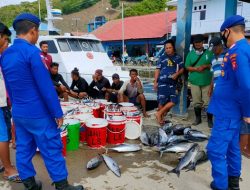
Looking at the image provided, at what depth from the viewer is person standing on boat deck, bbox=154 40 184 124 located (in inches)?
221

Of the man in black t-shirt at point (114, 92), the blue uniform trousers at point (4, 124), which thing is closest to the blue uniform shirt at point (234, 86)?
the blue uniform trousers at point (4, 124)

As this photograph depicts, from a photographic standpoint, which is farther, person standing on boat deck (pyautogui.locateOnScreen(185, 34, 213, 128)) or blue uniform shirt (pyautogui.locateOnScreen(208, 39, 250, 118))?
person standing on boat deck (pyautogui.locateOnScreen(185, 34, 213, 128))

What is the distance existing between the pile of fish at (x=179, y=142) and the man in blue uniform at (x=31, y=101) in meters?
1.71

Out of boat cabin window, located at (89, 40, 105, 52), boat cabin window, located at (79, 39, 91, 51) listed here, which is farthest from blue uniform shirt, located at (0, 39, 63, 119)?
boat cabin window, located at (89, 40, 105, 52)

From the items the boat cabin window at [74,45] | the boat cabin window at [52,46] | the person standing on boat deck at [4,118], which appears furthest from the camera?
the boat cabin window at [74,45]

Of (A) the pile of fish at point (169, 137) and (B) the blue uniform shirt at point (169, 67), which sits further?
(B) the blue uniform shirt at point (169, 67)

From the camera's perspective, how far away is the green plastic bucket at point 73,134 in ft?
14.3

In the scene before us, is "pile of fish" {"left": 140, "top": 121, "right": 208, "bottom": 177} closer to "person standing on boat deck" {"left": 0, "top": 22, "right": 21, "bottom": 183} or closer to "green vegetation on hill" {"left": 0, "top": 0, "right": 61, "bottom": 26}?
"person standing on boat deck" {"left": 0, "top": 22, "right": 21, "bottom": 183}

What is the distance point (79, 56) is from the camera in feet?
33.7

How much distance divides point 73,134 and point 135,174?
1.26 metres

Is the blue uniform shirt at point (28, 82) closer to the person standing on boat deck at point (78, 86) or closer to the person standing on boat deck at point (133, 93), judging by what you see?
the person standing on boat deck at point (133, 93)

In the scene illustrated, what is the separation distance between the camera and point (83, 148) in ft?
15.1

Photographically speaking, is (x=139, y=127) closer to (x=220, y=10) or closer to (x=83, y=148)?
(x=83, y=148)

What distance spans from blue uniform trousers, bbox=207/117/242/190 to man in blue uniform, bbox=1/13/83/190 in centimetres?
157
